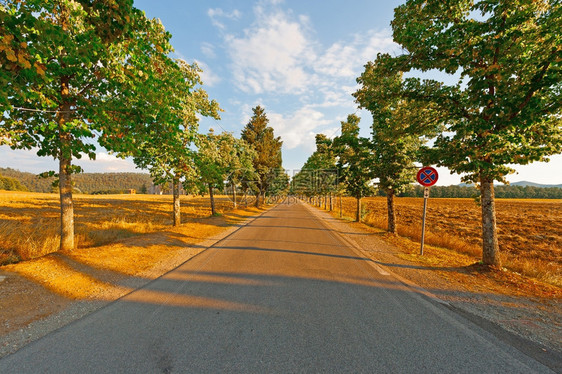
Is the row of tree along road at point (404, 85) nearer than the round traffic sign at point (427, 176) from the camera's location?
Yes

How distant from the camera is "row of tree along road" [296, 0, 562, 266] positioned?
16.7 feet

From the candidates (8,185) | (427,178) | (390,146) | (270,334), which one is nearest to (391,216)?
(390,146)

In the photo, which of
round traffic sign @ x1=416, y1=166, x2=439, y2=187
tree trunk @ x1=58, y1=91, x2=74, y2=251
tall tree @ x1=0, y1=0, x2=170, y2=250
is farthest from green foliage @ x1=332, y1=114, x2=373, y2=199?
tree trunk @ x1=58, y1=91, x2=74, y2=251

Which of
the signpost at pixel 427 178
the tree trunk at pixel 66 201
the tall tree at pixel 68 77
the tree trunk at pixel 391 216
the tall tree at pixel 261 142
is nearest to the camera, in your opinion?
the tall tree at pixel 68 77

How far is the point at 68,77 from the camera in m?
6.16

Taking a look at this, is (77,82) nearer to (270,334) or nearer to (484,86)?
(270,334)

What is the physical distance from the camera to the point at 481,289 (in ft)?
16.4

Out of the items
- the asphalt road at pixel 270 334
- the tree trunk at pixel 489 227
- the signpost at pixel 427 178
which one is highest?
the signpost at pixel 427 178

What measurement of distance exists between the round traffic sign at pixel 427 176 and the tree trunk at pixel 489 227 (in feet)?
5.96

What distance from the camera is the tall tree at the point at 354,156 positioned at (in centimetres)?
1212

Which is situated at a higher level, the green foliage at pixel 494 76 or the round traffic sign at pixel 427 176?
the green foliage at pixel 494 76

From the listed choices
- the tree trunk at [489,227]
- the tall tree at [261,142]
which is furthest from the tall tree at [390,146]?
the tall tree at [261,142]

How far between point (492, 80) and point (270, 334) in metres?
7.87

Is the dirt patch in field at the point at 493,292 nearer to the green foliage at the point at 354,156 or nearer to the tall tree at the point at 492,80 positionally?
the tall tree at the point at 492,80
